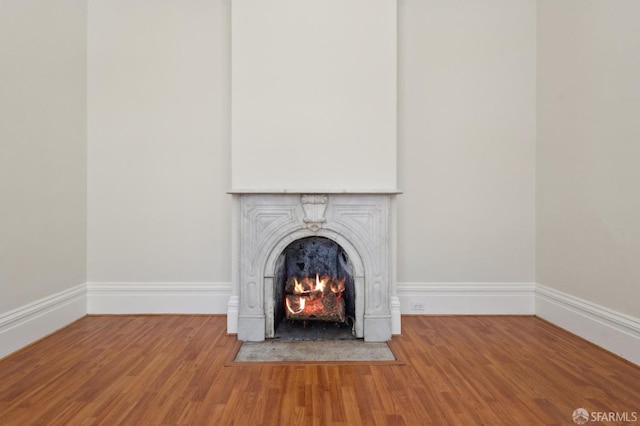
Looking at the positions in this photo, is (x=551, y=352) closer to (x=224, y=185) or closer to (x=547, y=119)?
(x=547, y=119)

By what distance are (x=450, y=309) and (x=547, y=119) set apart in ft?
6.76

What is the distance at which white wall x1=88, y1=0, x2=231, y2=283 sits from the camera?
390cm

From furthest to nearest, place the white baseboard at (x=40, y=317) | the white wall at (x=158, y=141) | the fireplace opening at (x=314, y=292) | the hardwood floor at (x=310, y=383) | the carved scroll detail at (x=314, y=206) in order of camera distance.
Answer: the white wall at (x=158, y=141)
the fireplace opening at (x=314, y=292)
the carved scroll detail at (x=314, y=206)
the white baseboard at (x=40, y=317)
the hardwood floor at (x=310, y=383)

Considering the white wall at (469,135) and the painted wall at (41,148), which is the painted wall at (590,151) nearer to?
the white wall at (469,135)

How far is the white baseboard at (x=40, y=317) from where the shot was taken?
9.48 feet

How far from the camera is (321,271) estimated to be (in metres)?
3.74

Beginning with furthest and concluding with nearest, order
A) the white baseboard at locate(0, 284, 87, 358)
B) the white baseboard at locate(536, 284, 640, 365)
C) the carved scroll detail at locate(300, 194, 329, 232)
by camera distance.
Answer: the carved scroll detail at locate(300, 194, 329, 232), the white baseboard at locate(0, 284, 87, 358), the white baseboard at locate(536, 284, 640, 365)

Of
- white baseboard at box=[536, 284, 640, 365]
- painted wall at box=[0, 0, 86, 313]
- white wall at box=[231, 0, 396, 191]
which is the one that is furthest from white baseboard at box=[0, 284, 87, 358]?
white baseboard at box=[536, 284, 640, 365]

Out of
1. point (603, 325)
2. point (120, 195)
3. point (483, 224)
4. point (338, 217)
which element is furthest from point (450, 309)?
point (120, 195)

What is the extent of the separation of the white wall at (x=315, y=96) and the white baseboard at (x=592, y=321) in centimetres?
186

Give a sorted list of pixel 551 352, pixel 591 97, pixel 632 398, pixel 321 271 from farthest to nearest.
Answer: pixel 321 271
pixel 591 97
pixel 551 352
pixel 632 398

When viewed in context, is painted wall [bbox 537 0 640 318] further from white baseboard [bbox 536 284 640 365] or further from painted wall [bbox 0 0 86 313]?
painted wall [bbox 0 0 86 313]

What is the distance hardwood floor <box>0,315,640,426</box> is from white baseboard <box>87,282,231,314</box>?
542 mm

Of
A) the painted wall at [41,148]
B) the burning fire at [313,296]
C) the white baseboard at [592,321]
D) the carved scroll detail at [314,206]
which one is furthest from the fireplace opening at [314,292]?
the painted wall at [41,148]
